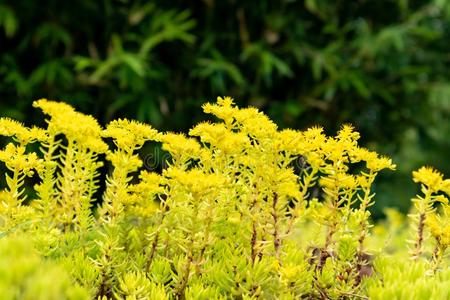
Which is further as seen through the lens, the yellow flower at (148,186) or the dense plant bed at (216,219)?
the yellow flower at (148,186)

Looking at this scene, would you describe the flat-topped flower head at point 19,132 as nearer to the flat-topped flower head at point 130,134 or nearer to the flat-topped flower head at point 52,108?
the flat-topped flower head at point 52,108

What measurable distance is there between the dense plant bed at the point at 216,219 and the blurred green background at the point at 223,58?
349cm

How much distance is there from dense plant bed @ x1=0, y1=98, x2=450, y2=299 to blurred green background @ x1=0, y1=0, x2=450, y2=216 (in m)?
3.49

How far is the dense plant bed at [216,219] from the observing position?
4.62 feet

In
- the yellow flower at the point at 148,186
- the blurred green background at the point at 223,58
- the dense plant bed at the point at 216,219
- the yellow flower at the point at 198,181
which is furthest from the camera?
the blurred green background at the point at 223,58

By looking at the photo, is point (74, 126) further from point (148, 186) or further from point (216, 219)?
point (216, 219)

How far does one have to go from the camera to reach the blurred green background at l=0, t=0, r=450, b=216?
5.38 meters

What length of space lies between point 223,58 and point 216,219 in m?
4.22

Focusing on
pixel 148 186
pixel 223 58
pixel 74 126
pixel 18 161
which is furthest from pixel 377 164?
pixel 223 58

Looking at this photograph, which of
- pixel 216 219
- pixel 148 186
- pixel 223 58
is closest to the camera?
pixel 216 219

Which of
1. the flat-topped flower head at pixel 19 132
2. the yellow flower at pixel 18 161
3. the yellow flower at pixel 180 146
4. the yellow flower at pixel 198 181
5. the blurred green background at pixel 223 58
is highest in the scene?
the blurred green background at pixel 223 58

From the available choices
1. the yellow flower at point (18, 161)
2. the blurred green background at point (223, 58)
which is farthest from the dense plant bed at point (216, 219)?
Answer: the blurred green background at point (223, 58)

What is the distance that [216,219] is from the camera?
1435 mm

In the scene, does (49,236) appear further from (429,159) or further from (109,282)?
(429,159)
